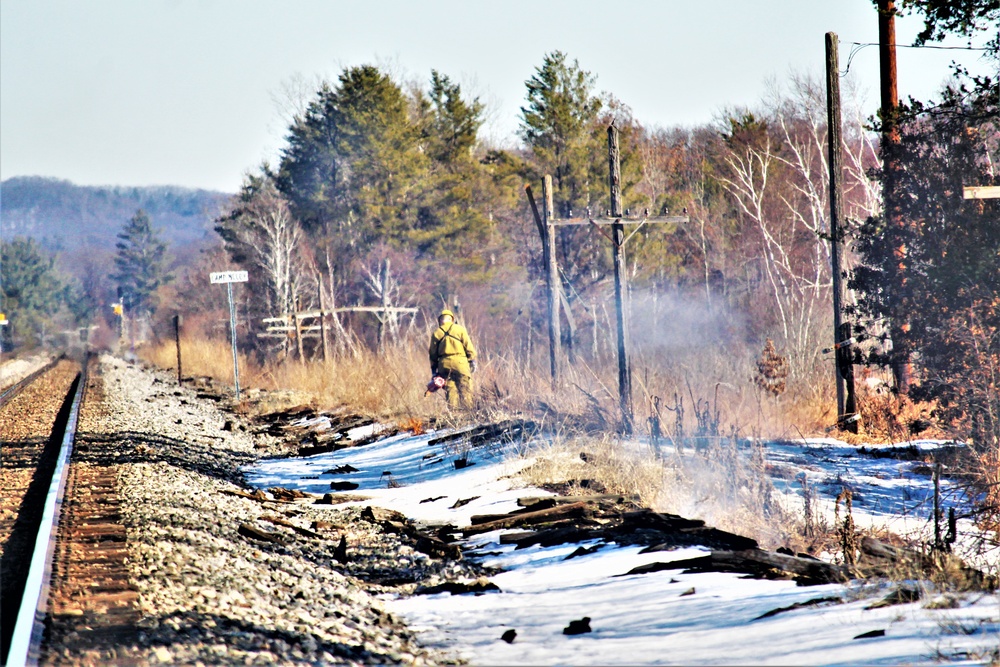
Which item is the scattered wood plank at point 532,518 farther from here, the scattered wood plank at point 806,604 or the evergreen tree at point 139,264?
the evergreen tree at point 139,264

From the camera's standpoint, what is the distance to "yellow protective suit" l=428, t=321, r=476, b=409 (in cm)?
1597

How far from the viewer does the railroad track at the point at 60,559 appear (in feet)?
17.8

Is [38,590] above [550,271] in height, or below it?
below

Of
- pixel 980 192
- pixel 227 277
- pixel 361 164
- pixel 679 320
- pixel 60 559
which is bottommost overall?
pixel 60 559

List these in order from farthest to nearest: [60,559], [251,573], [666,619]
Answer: [60,559] < [251,573] < [666,619]

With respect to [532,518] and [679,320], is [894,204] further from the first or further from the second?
[679,320]

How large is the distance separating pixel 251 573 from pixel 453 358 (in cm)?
944

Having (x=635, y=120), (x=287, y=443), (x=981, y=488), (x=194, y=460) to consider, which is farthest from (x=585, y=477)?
(x=635, y=120)

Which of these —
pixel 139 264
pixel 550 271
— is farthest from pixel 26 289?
pixel 550 271

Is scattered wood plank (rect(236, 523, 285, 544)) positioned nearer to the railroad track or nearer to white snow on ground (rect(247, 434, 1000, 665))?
the railroad track

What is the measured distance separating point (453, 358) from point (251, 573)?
31.0ft

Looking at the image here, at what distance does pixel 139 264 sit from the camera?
456 ft

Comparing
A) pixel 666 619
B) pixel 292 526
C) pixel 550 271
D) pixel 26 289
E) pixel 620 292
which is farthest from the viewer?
pixel 26 289

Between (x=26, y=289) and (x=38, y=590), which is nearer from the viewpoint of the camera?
(x=38, y=590)
